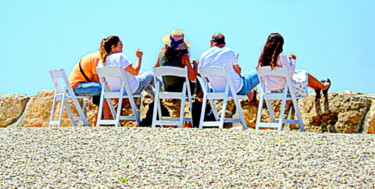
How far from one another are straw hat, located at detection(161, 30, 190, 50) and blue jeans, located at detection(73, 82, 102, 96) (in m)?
1.29

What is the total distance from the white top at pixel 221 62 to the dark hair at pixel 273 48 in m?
0.50

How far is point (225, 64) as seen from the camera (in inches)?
388

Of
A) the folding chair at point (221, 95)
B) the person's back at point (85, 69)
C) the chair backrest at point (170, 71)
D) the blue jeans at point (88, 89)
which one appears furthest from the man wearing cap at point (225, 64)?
the person's back at point (85, 69)

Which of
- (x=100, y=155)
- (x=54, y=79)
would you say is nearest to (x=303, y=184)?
(x=100, y=155)

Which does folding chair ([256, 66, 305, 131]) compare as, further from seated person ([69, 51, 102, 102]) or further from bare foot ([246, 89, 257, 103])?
seated person ([69, 51, 102, 102])

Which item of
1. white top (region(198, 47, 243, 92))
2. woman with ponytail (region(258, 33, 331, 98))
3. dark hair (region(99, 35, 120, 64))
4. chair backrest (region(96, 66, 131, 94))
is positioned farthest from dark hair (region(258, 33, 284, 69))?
dark hair (region(99, 35, 120, 64))

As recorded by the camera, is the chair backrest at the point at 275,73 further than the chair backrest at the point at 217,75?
No

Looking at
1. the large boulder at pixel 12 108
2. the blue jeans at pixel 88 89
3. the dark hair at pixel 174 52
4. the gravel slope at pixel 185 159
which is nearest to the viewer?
the gravel slope at pixel 185 159

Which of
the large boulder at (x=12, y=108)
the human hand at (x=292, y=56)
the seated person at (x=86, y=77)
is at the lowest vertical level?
the large boulder at (x=12, y=108)

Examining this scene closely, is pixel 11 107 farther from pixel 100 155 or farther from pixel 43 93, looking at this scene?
pixel 100 155

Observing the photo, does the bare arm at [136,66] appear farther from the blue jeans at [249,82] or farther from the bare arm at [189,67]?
the blue jeans at [249,82]

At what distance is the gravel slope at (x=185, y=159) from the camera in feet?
23.0

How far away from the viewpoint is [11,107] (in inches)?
519

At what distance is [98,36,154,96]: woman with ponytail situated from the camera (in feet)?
33.0
